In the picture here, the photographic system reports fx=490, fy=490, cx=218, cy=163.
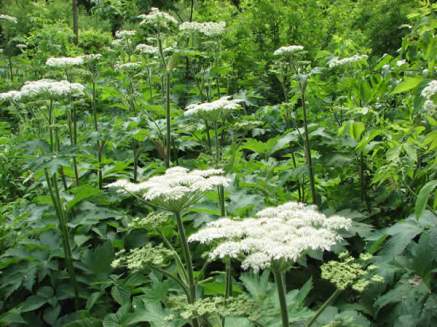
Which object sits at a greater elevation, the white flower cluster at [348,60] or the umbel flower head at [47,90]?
the white flower cluster at [348,60]

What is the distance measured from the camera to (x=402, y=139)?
252 centimetres

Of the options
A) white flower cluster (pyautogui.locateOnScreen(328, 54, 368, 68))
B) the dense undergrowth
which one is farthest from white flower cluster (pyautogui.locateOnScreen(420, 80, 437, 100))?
white flower cluster (pyautogui.locateOnScreen(328, 54, 368, 68))

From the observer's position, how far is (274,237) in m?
1.69

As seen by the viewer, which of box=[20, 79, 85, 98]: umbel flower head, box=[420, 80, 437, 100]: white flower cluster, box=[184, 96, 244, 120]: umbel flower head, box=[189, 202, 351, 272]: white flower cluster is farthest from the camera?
box=[20, 79, 85, 98]: umbel flower head

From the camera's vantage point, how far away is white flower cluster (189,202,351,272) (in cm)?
158

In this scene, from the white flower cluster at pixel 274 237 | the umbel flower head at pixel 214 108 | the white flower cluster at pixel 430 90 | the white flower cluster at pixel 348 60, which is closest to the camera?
the white flower cluster at pixel 274 237

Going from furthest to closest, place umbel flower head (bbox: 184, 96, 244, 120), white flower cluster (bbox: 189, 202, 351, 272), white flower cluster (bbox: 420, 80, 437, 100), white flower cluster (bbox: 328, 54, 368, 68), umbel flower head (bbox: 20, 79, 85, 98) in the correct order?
white flower cluster (bbox: 328, 54, 368, 68)
umbel flower head (bbox: 20, 79, 85, 98)
umbel flower head (bbox: 184, 96, 244, 120)
white flower cluster (bbox: 420, 80, 437, 100)
white flower cluster (bbox: 189, 202, 351, 272)

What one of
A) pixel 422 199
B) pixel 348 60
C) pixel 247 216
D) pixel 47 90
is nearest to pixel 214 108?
pixel 247 216

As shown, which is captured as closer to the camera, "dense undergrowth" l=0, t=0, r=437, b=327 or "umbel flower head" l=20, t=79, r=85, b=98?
"dense undergrowth" l=0, t=0, r=437, b=327

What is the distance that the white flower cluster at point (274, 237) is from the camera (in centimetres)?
158

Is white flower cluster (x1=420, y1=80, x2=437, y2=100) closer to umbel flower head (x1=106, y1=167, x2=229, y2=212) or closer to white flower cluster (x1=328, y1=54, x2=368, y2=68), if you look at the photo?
umbel flower head (x1=106, y1=167, x2=229, y2=212)

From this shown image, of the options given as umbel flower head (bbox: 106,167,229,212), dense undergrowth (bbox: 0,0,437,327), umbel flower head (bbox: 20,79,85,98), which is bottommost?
dense undergrowth (bbox: 0,0,437,327)

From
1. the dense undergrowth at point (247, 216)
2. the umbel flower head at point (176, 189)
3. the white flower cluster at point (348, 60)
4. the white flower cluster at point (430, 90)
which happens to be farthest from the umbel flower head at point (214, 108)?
the white flower cluster at point (430, 90)

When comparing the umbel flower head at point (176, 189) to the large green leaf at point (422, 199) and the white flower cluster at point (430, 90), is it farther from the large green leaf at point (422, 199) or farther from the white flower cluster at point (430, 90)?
the white flower cluster at point (430, 90)
